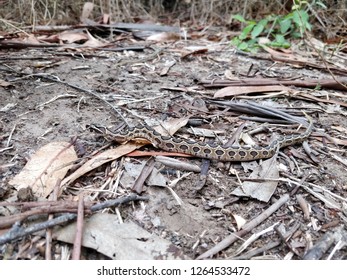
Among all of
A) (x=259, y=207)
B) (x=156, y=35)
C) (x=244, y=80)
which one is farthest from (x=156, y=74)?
(x=259, y=207)

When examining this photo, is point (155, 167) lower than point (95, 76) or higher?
lower

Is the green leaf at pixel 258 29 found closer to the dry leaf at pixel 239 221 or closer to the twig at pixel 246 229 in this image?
the twig at pixel 246 229

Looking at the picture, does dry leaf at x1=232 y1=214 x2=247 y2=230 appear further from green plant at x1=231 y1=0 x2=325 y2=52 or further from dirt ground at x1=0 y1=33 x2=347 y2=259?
green plant at x1=231 y1=0 x2=325 y2=52

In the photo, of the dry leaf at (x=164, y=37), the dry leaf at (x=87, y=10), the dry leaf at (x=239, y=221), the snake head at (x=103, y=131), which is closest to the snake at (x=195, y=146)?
the snake head at (x=103, y=131)

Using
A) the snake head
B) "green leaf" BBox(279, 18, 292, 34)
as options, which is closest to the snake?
the snake head

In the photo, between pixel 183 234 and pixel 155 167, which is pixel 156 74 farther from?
pixel 183 234

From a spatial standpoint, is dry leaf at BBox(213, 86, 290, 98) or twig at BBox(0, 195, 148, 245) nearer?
twig at BBox(0, 195, 148, 245)
